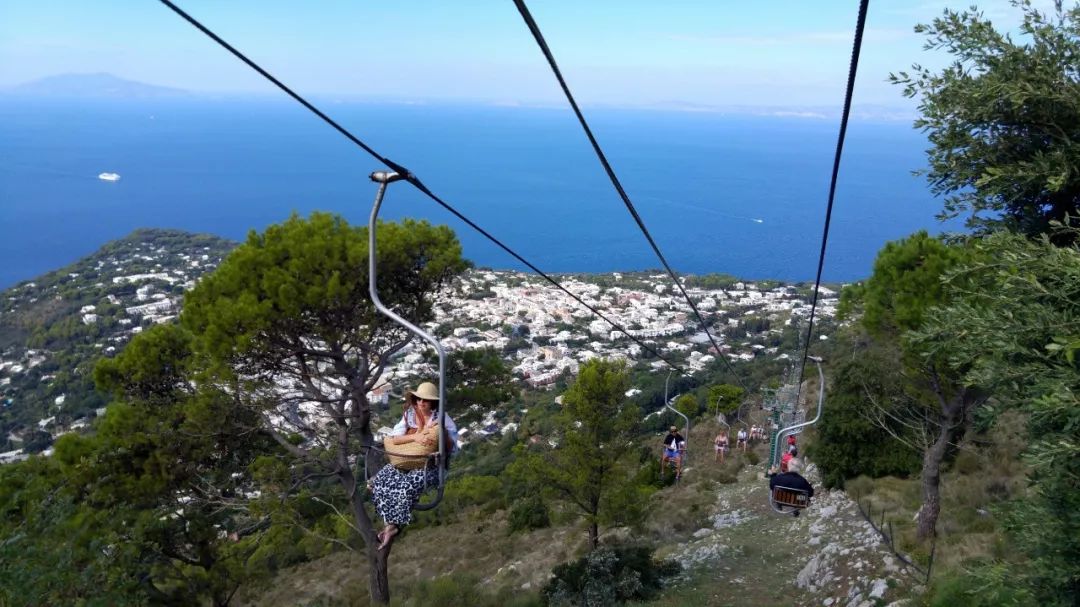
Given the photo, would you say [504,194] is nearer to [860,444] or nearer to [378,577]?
[860,444]

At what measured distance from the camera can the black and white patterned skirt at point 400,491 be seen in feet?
13.2

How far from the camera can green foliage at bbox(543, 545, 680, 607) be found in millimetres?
7598

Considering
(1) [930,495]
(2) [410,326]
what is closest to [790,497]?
(1) [930,495]

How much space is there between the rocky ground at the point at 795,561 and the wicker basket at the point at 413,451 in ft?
16.6

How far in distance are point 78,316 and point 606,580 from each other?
4758 centimetres

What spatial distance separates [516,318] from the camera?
159 ft

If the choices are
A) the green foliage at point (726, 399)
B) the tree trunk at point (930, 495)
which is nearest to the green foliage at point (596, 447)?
the tree trunk at point (930, 495)

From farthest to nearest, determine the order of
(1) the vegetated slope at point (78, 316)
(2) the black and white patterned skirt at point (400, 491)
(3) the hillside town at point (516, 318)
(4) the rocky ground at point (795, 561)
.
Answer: (3) the hillside town at point (516, 318)
(1) the vegetated slope at point (78, 316)
(4) the rocky ground at point (795, 561)
(2) the black and white patterned skirt at point (400, 491)

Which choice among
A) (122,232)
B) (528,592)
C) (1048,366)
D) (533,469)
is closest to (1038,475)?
(1048,366)

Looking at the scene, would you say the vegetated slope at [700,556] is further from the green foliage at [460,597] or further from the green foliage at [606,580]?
the green foliage at [606,580]

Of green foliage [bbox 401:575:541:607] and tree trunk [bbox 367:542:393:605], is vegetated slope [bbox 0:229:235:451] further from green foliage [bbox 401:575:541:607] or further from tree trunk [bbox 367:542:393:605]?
green foliage [bbox 401:575:541:607]

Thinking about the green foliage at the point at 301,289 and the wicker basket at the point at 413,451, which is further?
the green foliage at the point at 301,289

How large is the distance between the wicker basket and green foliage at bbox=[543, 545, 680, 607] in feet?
14.3

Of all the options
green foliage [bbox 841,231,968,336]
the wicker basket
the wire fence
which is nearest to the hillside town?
the wire fence
